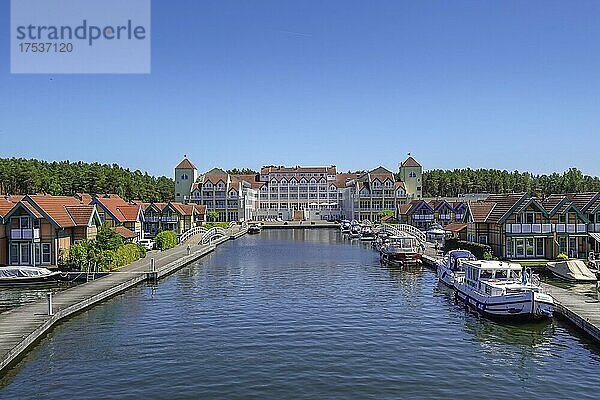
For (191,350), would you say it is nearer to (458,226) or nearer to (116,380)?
(116,380)

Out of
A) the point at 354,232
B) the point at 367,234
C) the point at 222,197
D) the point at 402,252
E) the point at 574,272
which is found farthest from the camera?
the point at 222,197

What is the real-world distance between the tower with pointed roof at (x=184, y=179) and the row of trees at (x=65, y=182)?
8001mm

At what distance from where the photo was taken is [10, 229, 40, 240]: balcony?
44219 millimetres

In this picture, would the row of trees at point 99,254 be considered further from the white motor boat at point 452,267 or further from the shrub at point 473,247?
the shrub at point 473,247

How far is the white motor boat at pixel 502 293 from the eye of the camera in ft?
90.5

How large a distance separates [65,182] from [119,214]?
5969 centimetres

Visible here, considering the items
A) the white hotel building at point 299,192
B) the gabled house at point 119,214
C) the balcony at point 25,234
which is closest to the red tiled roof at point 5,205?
the balcony at point 25,234

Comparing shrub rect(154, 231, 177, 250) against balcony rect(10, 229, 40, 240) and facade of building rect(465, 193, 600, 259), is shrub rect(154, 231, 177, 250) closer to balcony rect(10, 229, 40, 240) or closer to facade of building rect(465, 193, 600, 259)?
balcony rect(10, 229, 40, 240)

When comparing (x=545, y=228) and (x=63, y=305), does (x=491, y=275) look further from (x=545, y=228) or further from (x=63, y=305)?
(x=63, y=305)

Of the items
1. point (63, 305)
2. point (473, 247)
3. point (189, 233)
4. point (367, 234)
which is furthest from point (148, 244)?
point (367, 234)

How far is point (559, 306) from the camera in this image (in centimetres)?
2903

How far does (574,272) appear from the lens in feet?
132

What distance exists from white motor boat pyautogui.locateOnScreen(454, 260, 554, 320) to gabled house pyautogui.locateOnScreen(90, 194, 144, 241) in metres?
38.0

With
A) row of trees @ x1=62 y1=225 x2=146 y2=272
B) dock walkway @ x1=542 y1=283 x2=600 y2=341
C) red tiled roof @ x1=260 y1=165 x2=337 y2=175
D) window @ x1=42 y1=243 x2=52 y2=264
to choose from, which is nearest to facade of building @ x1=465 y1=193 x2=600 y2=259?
dock walkway @ x1=542 y1=283 x2=600 y2=341
